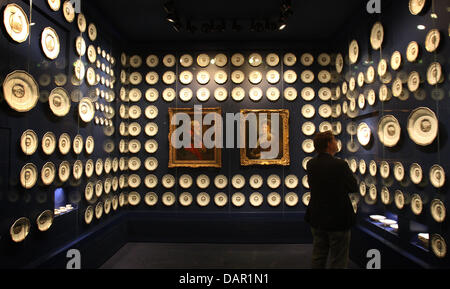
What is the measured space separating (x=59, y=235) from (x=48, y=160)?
3.94 ft

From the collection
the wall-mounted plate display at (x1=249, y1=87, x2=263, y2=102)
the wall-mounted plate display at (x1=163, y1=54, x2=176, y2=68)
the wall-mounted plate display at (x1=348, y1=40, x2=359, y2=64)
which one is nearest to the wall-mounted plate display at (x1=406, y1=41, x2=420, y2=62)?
the wall-mounted plate display at (x1=348, y1=40, x2=359, y2=64)

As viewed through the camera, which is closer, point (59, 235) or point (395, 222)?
point (59, 235)

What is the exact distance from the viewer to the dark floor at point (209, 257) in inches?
191

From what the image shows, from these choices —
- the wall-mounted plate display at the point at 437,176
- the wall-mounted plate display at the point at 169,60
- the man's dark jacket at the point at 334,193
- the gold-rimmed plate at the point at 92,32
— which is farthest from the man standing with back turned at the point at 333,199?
the wall-mounted plate display at the point at 169,60

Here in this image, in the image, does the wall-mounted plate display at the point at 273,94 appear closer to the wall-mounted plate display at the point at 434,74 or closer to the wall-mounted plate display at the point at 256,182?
the wall-mounted plate display at the point at 256,182

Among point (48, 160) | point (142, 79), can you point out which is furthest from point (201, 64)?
point (48, 160)

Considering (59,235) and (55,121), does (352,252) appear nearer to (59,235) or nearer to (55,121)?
(59,235)

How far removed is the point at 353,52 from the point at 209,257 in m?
5.22

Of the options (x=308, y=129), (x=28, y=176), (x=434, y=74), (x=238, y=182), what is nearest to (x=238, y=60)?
(x=308, y=129)

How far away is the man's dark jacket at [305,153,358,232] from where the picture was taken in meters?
2.94

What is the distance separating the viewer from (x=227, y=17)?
18.3 ft

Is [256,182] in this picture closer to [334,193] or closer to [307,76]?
[307,76]

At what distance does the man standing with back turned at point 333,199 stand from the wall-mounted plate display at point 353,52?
3144 millimetres

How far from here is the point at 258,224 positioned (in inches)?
238
